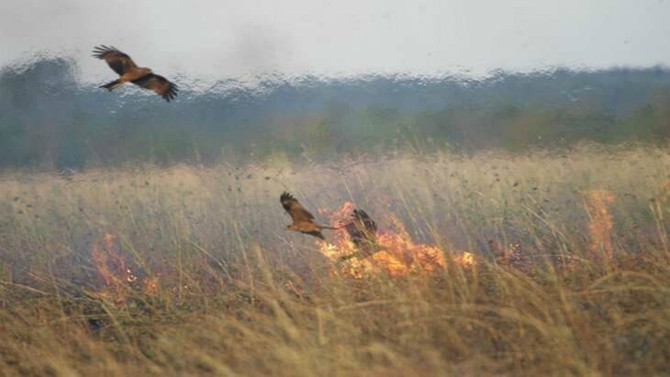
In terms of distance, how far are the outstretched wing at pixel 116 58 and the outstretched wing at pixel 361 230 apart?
58.0 inches

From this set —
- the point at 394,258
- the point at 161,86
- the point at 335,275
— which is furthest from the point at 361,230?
the point at 161,86

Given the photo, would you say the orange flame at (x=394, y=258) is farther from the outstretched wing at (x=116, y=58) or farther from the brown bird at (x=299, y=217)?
the outstretched wing at (x=116, y=58)

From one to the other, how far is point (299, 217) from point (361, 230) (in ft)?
1.15

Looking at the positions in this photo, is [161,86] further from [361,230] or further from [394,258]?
[394,258]

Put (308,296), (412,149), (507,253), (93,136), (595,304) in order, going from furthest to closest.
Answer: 1. (93,136)
2. (412,149)
3. (507,253)
4. (308,296)
5. (595,304)

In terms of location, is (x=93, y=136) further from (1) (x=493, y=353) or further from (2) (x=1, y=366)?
(1) (x=493, y=353)

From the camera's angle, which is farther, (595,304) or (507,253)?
(507,253)

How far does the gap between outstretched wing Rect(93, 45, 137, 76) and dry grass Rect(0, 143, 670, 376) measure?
106 cm

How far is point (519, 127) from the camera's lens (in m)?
10.5

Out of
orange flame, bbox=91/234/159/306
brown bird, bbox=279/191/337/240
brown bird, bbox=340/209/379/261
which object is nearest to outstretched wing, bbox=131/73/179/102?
orange flame, bbox=91/234/159/306

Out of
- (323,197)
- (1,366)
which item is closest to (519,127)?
(323,197)

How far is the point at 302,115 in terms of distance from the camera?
35.8ft

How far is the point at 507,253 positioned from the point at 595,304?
1505mm

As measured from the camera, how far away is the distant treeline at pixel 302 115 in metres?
10.2
